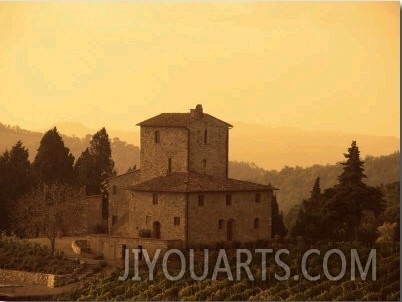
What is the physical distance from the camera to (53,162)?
52188mm

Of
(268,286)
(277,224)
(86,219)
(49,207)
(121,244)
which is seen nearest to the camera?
(268,286)

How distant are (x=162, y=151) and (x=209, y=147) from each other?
153 centimetres

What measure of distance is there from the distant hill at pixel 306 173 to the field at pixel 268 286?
3.34 metres

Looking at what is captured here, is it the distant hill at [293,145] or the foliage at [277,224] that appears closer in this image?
the distant hill at [293,145]

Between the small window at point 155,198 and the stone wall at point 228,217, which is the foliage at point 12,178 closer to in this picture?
the small window at point 155,198

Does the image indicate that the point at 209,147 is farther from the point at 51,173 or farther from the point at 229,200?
the point at 51,173

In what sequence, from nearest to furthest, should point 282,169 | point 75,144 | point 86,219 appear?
point 282,169 → point 86,219 → point 75,144

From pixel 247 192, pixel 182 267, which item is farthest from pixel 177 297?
pixel 247 192

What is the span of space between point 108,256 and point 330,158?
7762 mm

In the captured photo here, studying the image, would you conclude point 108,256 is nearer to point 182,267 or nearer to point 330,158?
point 182,267

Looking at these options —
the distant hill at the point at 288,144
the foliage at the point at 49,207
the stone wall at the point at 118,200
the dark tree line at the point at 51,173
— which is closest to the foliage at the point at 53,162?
the dark tree line at the point at 51,173

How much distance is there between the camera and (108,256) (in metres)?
47.4

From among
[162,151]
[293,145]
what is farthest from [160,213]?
[293,145]

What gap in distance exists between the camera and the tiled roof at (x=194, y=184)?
154 feet
